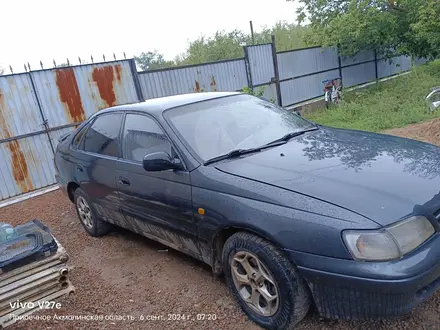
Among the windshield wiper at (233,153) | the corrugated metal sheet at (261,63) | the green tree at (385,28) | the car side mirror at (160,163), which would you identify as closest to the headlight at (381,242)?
the windshield wiper at (233,153)

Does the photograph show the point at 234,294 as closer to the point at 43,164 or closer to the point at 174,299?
the point at 174,299

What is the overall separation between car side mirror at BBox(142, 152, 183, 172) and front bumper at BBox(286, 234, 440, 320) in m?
→ 1.20

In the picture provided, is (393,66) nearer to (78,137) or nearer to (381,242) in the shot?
(78,137)

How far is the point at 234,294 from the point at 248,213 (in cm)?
75

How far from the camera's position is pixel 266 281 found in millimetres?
2457

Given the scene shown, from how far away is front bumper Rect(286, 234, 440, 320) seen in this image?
A: 6.44 feet

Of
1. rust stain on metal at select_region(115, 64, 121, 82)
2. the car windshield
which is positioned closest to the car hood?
the car windshield

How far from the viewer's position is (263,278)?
8.05 feet

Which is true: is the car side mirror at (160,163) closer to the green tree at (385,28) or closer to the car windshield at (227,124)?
the car windshield at (227,124)

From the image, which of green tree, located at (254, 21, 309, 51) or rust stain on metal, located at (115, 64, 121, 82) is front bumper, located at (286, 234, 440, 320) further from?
green tree, located at (254, 21, 309, 51)

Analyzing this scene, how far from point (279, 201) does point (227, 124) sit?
1.19m

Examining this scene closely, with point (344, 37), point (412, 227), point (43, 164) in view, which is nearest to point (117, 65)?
point (43, 164)

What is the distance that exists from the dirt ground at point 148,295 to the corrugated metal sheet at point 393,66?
50.8 feet
